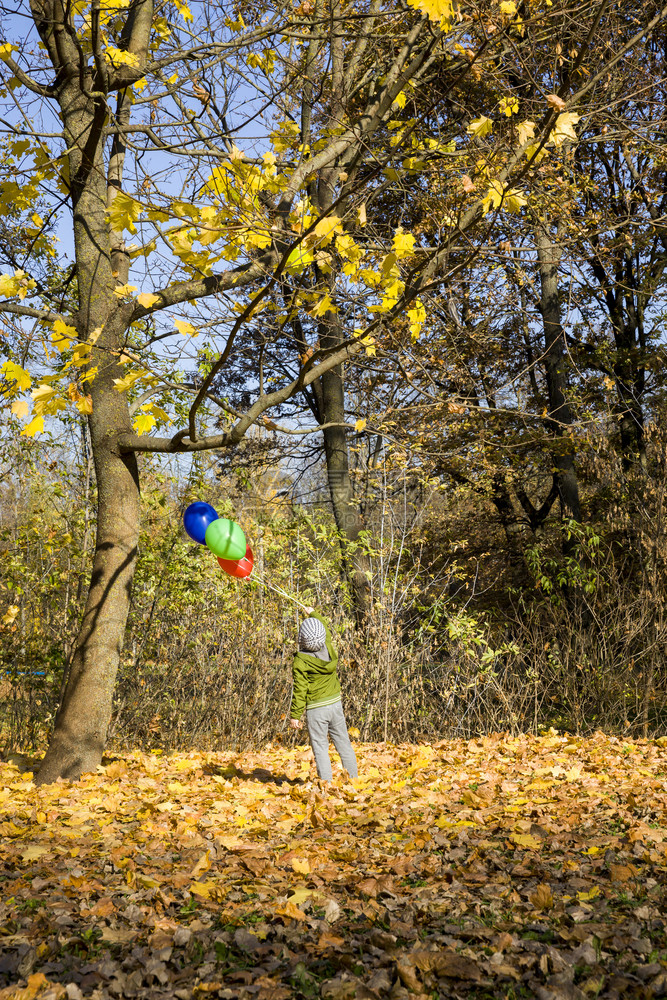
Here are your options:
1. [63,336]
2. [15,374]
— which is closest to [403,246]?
[63,336]

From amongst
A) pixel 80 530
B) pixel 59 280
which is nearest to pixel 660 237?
pixel 59 280

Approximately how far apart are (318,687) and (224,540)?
1.32m

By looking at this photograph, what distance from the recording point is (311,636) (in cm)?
573

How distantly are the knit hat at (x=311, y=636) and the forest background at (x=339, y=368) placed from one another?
1469 millimetres

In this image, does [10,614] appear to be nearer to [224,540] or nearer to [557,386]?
[224,540]

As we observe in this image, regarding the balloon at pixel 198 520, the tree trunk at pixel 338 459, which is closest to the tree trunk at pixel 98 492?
the balloon at pixel 198 520

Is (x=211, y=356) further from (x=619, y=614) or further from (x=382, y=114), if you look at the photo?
(x=619, y=614)

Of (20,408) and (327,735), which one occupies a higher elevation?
(20,408)

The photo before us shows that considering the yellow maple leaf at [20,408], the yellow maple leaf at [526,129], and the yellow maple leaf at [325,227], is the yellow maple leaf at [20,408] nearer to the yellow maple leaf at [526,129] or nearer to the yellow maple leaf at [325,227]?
the yellow maple leaf at [325,227]

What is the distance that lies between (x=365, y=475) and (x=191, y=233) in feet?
21.3

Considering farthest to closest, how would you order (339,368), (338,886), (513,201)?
(339,368) → (513,201) → (338,886)

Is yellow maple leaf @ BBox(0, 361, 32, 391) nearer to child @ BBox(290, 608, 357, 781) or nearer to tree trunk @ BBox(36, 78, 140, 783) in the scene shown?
tree trunk @ BBox(36, 78, 140, 783)

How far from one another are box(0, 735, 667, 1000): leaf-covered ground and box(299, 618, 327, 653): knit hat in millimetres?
1090

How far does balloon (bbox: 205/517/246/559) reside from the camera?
228 inches
